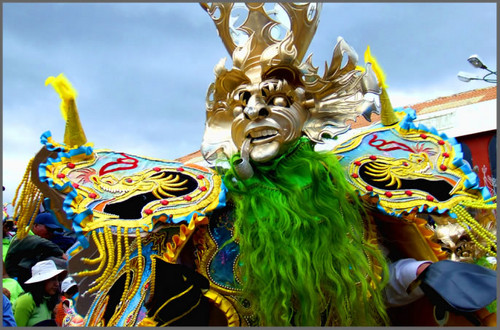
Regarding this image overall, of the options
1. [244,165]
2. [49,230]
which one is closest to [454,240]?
[244,165]

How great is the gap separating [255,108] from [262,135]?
4.4 inches

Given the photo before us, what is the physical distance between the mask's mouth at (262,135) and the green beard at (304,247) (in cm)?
11

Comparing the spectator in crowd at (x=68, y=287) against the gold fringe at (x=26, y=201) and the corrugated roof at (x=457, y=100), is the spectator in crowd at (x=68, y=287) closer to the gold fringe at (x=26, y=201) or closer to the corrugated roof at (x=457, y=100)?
the gold fringe at (x=26, y=201)

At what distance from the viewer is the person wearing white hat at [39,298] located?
3006 mm

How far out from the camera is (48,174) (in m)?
2.11

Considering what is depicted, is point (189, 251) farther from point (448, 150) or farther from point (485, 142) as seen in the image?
point (485, 142)

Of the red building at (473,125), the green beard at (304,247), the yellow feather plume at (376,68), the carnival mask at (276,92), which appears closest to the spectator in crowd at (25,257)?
the carnival mask at (276,92)

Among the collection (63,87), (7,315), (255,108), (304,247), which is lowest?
(7,315)

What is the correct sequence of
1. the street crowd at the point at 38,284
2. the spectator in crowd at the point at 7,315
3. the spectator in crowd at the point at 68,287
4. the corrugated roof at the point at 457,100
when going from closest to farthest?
the spectator in crowd at the point at 7,315, the street crowd at the point at 38,284, the spectator in crowd at the point at 68,287, the corrugated roof at the point at 457,100

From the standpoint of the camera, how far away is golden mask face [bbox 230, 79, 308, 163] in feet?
6.86

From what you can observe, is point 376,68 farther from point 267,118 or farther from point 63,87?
point 63,87

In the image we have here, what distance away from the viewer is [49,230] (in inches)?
163

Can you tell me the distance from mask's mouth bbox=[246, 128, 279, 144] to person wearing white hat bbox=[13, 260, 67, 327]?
1.68 meters

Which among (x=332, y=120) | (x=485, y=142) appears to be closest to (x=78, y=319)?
(x=332, y=120)
